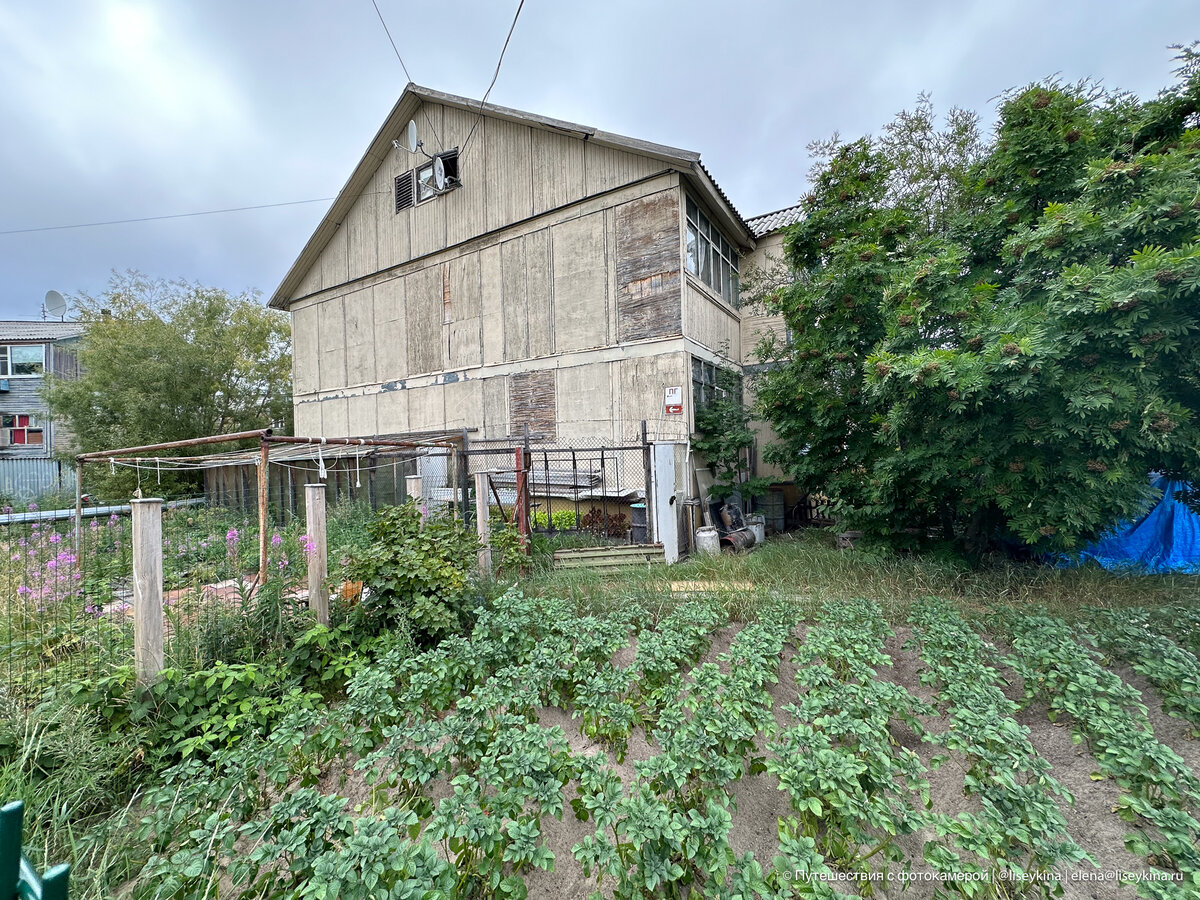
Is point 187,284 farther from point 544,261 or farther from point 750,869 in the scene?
point 750,869

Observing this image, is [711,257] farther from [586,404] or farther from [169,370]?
[169,370]

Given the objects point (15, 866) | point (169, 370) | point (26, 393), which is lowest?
point (15, 866)

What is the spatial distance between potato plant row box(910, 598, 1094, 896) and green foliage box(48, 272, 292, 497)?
1957cm

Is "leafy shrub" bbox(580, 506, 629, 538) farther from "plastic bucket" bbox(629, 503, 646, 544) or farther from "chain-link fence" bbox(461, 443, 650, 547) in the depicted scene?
"plastic bucket" bbox(629, 503, 646, 544)

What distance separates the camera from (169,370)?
1470 centimetres

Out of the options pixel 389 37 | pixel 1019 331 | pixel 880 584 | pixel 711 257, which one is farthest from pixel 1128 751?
pixel 389 37

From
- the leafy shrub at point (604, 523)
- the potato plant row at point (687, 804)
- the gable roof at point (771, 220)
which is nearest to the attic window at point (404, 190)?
the gable roof at point (771, 220)

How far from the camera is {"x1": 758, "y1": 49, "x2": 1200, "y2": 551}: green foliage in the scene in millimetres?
3590

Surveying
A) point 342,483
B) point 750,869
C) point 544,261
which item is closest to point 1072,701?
point 750,869

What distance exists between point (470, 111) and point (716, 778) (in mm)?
13124

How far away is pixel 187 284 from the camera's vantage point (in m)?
16.8

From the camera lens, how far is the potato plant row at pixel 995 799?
1.73 m

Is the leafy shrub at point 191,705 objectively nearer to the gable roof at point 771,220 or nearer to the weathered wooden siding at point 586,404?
the weathered wooden siding at point 586,404

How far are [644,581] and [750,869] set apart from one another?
136 inches
